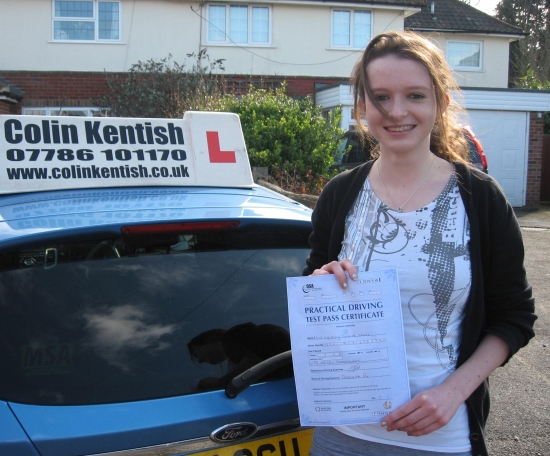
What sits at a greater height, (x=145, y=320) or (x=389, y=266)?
(x=389, y=266)

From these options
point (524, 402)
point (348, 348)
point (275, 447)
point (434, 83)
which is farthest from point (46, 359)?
point (524, 402)

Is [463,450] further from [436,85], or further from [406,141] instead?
[436,85]

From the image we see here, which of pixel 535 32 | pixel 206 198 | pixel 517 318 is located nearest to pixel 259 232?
pixel 206 198

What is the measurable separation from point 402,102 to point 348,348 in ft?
2.26

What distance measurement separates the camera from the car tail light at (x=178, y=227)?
1910 millimetres

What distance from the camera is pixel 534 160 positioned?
16109 mm

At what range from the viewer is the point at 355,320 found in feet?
5.21

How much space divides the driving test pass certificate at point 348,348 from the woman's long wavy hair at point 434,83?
504 mm

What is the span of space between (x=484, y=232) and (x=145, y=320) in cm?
103

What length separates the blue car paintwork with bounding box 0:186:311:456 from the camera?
5.21 feet

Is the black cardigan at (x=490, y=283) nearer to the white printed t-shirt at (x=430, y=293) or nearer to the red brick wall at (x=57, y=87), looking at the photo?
the white printed t-shirt at (x=430, y=293)

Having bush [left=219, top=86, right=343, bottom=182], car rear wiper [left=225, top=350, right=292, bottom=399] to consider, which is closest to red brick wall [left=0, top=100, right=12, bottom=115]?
bush [left=219, top=86, right=343, bottom=182]

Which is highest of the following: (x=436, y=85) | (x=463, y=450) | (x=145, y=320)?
(x=436, y=85)

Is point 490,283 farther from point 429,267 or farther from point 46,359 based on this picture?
point 46,359
